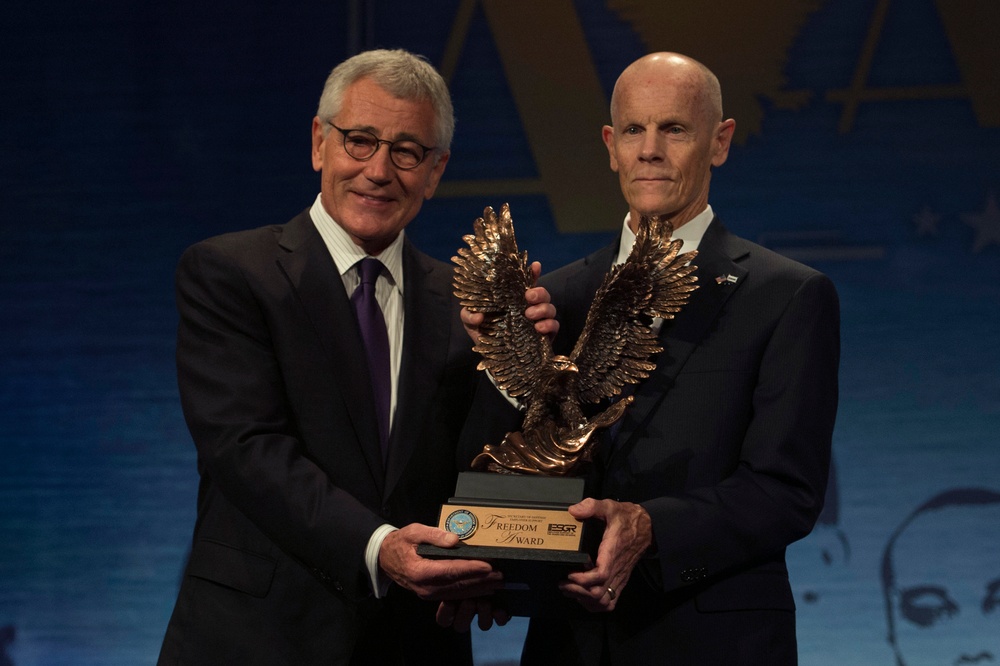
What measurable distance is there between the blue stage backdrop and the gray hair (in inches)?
58.9

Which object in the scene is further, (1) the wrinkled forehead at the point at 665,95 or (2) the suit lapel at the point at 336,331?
(1) the wrinkled forehead at the point at 665,95

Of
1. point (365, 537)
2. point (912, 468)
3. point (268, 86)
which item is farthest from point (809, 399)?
point (268, 86)

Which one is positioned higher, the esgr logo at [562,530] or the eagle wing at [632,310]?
the eagle wing at [632,310]

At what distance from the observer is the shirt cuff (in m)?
2.12

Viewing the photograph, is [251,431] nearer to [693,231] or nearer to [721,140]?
[693,231]

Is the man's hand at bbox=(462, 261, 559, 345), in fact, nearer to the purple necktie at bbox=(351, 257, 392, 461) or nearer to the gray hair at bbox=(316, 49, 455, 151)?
the purple necktie at bbox=(351, 257, 392, 461)

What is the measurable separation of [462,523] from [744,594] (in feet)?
1.97

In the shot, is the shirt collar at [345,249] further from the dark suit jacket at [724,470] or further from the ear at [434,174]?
the dark suit jacket at [724,470]

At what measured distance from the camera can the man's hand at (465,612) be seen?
2209 millimetres

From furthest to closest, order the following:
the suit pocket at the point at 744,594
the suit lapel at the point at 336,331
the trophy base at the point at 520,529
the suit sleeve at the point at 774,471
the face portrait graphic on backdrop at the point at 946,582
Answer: the face portrait graphic on backdrop at the point at 946,582 < the suit lapel at the point at 336,331 < the suit pocket at the point at 744,594 < the suit sleeve at the point at 774,471 < the trophy base at the point at 520,529

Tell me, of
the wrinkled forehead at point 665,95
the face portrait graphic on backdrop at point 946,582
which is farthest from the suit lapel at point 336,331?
the face portrait graphic on backdrop at point 946,582

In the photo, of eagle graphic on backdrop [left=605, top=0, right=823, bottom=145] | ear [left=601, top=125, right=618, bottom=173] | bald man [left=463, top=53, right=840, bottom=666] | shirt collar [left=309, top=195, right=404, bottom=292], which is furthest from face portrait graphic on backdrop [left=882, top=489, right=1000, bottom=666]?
shirt collar [left=309, top=195, right=404, bottom=292]

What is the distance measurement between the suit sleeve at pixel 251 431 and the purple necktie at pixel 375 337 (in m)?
0.12

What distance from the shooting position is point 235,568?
89.9 inches
